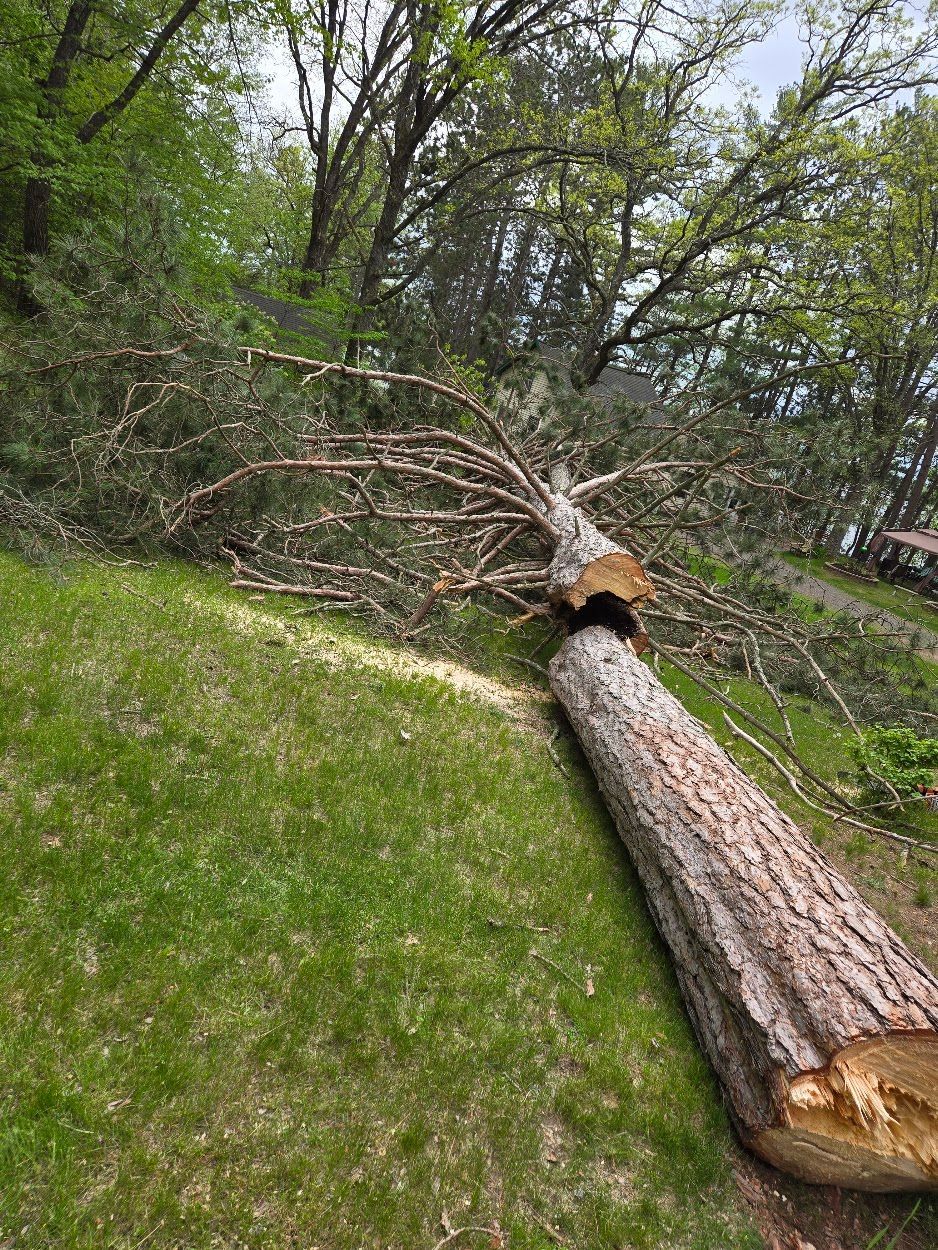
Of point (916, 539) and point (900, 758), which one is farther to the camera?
point (916, 539)

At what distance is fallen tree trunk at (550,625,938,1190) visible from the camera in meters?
2.15

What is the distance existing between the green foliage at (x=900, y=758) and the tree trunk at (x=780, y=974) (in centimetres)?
227

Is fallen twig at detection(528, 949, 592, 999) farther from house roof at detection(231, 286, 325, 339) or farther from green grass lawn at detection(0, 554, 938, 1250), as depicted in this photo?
house roof at detection(231, 286, 325, 339)

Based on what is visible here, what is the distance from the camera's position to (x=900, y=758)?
17.5 ft

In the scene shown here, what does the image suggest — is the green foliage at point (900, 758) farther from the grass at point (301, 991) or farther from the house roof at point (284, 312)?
the house roof at point (284, 312)

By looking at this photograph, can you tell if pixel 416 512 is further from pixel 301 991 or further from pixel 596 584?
pixel 301 991

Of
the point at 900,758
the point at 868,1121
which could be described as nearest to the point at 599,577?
the point at 900,758

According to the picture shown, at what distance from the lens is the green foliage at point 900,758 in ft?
16.9

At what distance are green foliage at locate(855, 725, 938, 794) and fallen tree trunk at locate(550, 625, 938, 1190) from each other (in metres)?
2.36

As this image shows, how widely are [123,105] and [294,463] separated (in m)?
8.70

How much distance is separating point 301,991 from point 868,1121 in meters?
2.00

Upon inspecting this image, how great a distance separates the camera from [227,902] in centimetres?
254

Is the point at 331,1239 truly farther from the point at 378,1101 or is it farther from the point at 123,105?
the point at 123,105

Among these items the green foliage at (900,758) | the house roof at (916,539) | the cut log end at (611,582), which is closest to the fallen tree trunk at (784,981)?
the cut log end at (611,582)
